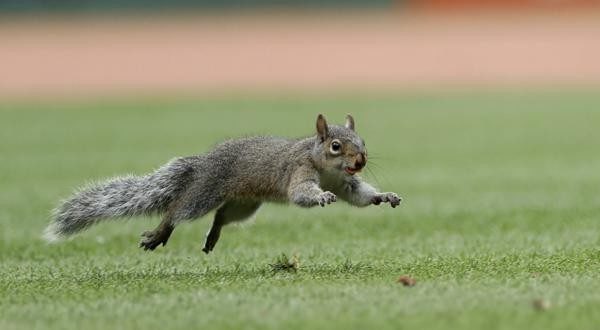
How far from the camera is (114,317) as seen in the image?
17.2ft

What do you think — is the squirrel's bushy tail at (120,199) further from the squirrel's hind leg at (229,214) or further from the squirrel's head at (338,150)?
the squirrel's head at (338,150)

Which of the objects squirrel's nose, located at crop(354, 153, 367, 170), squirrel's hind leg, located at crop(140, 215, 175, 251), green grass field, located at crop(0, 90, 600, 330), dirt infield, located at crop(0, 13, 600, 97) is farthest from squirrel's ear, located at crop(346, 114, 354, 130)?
dirt infield, located at crop(0, 13, 600, 97)

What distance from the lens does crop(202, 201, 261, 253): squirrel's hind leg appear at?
7.11m

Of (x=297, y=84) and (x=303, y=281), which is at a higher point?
(x=303, y=281)

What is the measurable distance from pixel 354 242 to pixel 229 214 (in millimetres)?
1286

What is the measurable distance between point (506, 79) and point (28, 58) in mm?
10877

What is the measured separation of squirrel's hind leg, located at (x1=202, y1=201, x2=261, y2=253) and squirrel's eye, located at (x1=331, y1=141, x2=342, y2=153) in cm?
67

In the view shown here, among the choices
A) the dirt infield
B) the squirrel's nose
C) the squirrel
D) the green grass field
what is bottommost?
the dirt infield

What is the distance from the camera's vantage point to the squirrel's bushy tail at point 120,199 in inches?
278

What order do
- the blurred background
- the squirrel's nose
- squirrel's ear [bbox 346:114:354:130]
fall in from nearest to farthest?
the squirrel's nose → squirrel's ear [bbox 346:114:354:130] → the blurred background

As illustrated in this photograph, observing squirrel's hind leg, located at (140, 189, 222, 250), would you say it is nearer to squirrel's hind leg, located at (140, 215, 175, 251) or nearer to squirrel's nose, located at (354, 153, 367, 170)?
squirrel's hind leg, located at (140, 215, 175, 251)

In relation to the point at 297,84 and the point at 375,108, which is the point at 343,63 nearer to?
the point at 297,84

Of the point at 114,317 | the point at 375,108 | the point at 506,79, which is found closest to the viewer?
the point at 114,317

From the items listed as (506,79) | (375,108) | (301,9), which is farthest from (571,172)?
(301,9)
